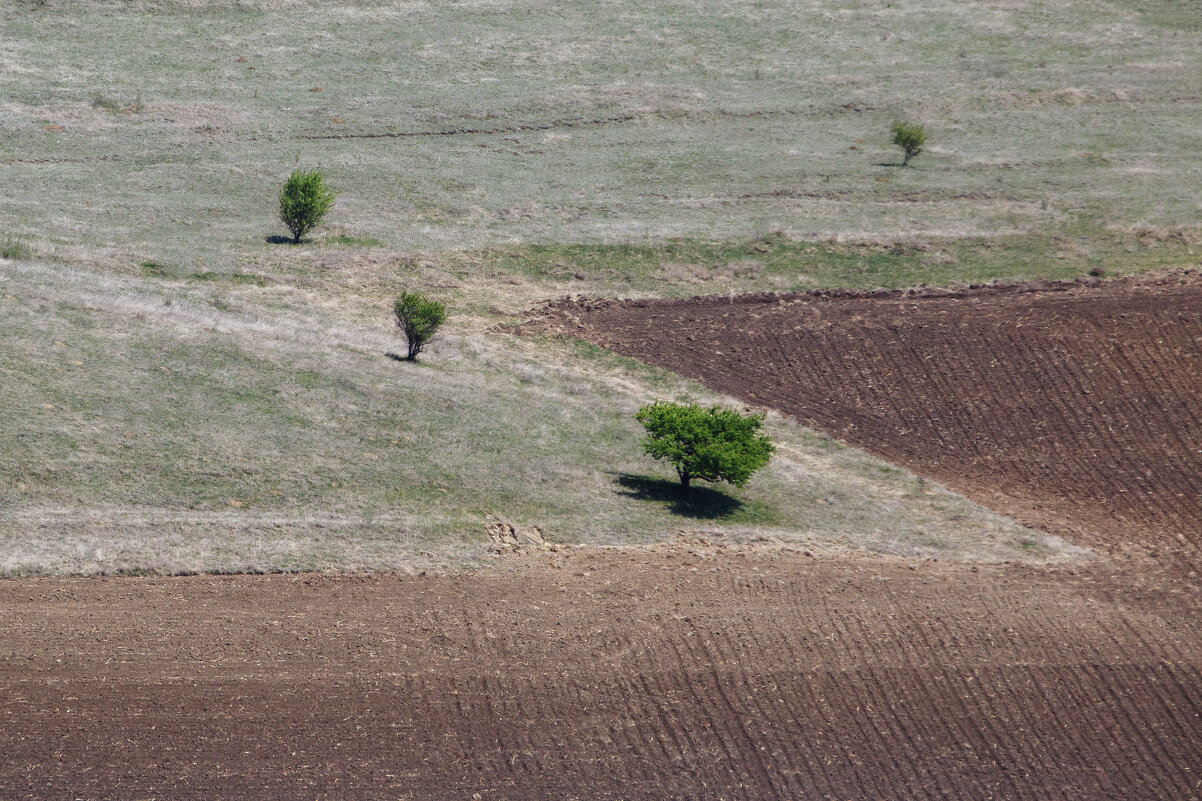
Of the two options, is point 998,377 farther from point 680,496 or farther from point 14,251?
point 14,251

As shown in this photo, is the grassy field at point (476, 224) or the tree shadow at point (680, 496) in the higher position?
the grassy field at point (476, 224)

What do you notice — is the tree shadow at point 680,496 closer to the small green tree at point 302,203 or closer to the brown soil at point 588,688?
the brown soil at point 588,688

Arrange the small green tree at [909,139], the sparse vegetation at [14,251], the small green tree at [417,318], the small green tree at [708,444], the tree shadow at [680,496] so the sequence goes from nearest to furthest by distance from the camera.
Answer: the small green tree at [708,444] < the tree shadow at [680,496] < the small green tree at [417,318] < the sparse vegetation at [14,251] < the small green tree at [909,139]

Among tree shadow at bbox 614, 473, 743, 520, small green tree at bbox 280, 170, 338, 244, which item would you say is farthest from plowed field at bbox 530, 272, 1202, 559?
small green tree at bbox 280, 170, 338, 244

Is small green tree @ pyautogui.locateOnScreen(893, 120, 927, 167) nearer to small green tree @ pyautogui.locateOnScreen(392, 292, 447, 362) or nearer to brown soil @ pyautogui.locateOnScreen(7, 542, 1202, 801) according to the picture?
small green tree @ pyautogui.locateOnScreen(392, 292, 447, 362)

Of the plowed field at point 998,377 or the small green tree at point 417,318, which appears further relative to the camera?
the small green tree at point 417,318

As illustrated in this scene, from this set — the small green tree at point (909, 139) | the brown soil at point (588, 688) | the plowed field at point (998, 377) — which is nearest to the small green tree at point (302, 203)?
the plowed field at point (998, 377)

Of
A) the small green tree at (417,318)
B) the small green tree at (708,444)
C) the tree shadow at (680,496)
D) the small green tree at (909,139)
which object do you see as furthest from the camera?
the small green tree at (909,139)

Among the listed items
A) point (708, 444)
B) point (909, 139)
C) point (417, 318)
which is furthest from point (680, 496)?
point (909, 139)
